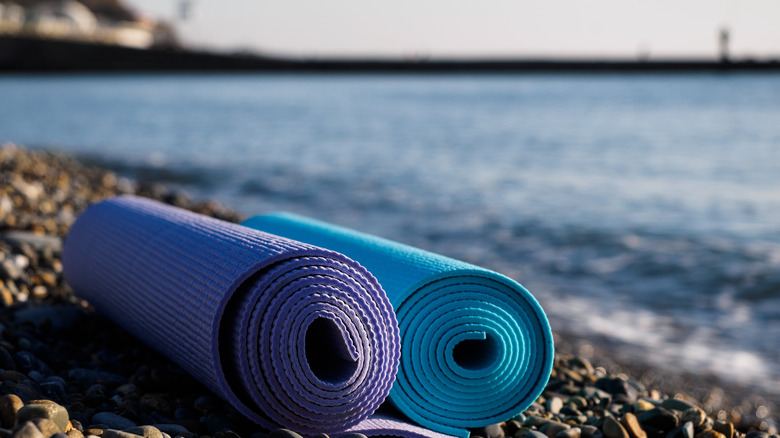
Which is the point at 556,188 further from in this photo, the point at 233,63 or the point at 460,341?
the point at 233,63

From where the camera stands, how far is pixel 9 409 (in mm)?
3008

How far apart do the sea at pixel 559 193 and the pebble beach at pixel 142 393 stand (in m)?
0.67

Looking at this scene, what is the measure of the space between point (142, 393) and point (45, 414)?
105 centimetres

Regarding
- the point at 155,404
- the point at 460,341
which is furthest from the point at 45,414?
the point at 460,341

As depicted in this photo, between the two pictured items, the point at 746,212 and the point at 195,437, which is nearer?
the point at 195,437

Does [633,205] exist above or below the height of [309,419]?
below

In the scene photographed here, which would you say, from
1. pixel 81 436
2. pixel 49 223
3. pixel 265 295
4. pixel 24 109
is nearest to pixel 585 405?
pixel 265 295

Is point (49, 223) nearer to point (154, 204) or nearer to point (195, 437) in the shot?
point (154, 204)

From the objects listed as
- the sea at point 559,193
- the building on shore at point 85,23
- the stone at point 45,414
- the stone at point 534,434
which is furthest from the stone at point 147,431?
the building on shore at point 85,23

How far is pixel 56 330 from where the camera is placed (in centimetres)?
495

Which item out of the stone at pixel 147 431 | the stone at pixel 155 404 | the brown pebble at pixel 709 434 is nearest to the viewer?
the stone at pixel 147 431

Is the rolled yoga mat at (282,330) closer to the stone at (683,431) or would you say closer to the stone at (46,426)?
the stone at (46,426)

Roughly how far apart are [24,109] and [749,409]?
128ft

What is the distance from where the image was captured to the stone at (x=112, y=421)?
3311 mm
